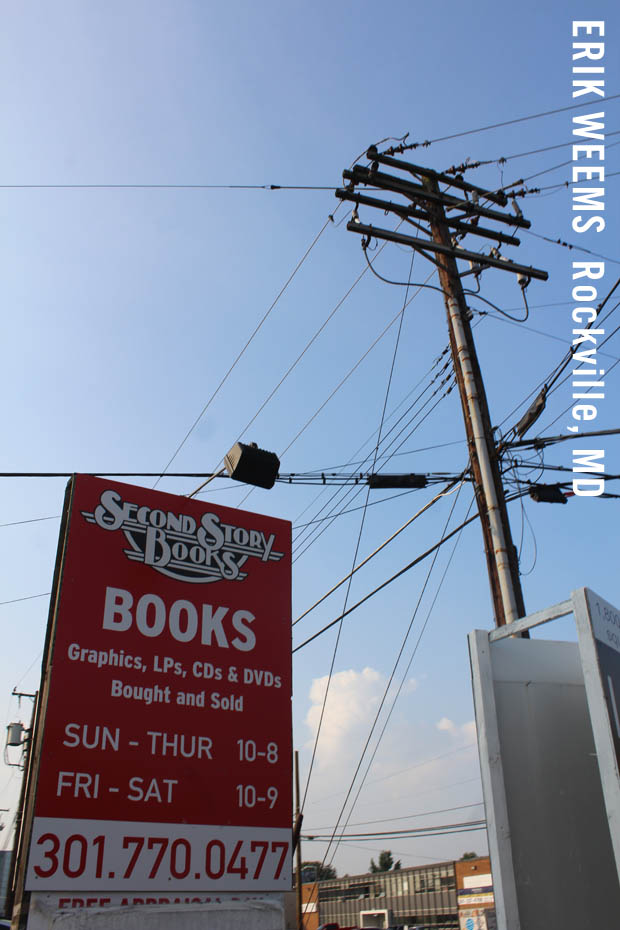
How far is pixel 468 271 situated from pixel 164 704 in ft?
25.3

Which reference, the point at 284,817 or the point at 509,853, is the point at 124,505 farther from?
the point at 509,853

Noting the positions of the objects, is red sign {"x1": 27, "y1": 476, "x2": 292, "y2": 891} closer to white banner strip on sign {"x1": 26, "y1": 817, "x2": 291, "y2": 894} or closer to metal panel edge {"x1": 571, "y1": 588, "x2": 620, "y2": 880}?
white banner strip on sign {"x1": 26, "y1": 817, "x2": 291, "y2": 894}

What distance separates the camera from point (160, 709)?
23.0 feet

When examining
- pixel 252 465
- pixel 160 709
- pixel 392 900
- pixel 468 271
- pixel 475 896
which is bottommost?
pixel 392 900

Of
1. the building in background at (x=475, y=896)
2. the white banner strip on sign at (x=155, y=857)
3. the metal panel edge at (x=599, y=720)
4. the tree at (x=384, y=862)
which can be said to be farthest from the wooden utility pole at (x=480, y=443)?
the tree at (x=384, y=862)

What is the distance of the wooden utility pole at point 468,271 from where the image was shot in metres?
9.23

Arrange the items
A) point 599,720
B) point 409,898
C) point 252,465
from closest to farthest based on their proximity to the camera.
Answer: point 599,720
point 252,465
point 409,898

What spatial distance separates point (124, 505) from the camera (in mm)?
7703

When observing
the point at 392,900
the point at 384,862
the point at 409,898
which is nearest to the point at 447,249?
the point at 409,898

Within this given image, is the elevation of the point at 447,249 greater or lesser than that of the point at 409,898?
greater

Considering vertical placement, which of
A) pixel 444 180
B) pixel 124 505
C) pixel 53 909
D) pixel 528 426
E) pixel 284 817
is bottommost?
pixel 53 909

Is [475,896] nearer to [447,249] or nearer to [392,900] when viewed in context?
[392,900]

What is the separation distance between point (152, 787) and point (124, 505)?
2615 mm

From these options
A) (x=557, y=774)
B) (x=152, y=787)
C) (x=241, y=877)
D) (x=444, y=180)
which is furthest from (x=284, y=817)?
(x=444, y=180)
